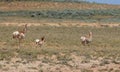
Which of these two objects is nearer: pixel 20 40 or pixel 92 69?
pixel 92 69

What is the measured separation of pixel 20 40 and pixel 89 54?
20.9ft

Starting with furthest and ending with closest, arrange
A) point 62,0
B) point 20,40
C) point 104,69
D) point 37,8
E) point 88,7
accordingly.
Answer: point 62,0
point 88,7
point 37,8
point 20,40
point 104,69

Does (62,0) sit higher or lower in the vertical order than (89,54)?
lower

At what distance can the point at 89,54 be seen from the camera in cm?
2366

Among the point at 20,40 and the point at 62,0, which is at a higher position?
Result: the point at 20,40

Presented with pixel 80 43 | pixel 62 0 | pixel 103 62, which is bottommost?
pixel 62 0

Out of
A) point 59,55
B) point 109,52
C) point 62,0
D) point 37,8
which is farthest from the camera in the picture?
→ point 62,0

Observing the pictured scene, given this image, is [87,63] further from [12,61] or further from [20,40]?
[20,40]

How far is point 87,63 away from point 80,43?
9.34 metres

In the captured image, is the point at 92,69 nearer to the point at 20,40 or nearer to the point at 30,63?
the point at 30,63

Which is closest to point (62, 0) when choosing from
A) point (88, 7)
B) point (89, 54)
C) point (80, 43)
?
point (88, 7)

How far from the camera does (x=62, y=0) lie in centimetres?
10225

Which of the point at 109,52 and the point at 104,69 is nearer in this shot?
the point at 104,69

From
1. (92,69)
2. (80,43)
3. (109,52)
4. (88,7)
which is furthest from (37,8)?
(92,69)
